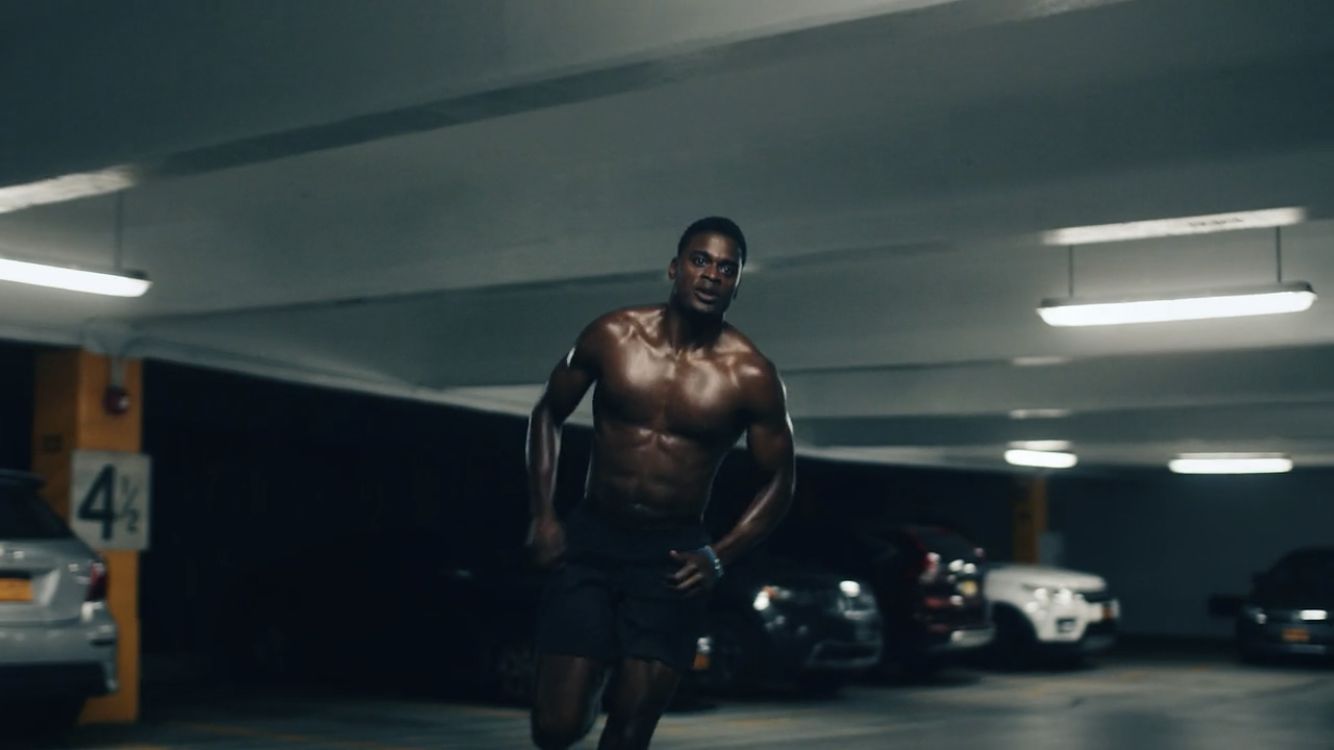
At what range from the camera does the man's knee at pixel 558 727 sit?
4055 mm

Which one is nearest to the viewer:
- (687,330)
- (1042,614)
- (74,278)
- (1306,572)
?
(687,330)

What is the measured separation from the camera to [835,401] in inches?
685

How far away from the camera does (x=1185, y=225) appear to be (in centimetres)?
789

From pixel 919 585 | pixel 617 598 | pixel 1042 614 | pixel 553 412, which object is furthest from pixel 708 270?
pixel 1042 614

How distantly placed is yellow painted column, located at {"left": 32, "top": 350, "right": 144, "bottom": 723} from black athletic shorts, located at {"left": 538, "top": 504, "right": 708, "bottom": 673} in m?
8.66

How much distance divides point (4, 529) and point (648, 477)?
668 cm

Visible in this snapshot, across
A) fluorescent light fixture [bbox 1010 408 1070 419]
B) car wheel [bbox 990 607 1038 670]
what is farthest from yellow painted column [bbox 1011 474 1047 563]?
fluorescent light fixture [bbox 1010 408 1070 419]

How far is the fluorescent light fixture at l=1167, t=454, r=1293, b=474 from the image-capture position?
2334cm

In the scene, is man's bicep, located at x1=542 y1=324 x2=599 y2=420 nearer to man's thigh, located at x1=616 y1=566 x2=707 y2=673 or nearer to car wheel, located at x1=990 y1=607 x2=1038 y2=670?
man's thigh, located at x1=616 y1=566 x2=707 y2=673

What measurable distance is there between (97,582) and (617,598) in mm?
6636

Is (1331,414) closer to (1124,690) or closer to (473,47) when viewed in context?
(1124,690)

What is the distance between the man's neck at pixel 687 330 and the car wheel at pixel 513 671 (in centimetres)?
909

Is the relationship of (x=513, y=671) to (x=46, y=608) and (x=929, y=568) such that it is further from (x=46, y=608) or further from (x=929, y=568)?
(x=929, y=568)

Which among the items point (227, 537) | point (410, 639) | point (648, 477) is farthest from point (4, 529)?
point (227, 537)
